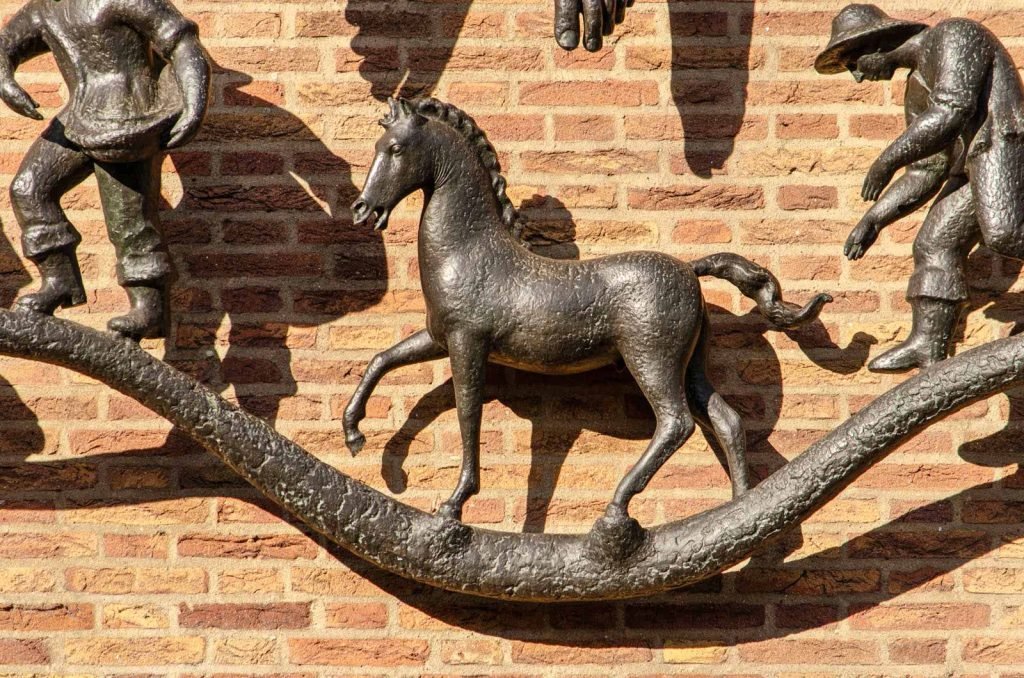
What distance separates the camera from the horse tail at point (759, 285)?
3123mm

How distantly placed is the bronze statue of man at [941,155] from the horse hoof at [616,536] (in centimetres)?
59

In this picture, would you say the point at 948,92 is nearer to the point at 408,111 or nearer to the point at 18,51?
the point at 408,111

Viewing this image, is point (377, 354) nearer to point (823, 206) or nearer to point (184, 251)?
point (184, 251)

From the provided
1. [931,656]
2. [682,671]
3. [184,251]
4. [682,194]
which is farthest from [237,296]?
[931,656]

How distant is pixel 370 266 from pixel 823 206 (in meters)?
0.96

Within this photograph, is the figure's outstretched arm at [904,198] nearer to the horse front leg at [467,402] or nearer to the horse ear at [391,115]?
the horse front leg at [467,402]

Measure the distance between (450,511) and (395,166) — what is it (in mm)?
678

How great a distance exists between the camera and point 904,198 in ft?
10.2

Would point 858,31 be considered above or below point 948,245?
above

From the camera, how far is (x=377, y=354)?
3.21 meters

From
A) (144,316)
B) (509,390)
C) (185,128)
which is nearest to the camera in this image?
(185,128)

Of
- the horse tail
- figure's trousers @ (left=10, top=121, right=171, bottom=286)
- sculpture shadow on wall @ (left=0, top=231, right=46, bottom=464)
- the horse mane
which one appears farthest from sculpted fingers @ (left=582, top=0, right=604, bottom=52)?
sculpture shadow on wall @ (left=0, top=231, right=46, bottom=464)

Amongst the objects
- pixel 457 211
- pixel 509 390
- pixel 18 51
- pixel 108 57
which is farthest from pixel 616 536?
pixel 18 51

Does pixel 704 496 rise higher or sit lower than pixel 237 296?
lower
